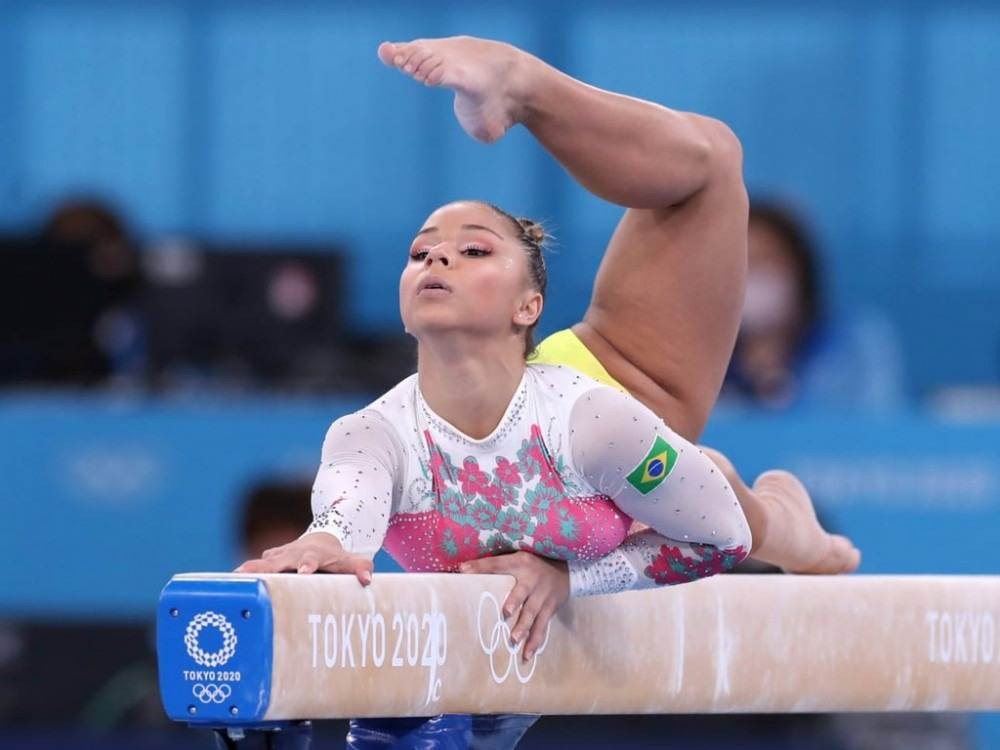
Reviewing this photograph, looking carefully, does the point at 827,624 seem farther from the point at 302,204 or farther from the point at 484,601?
the point at 302,204

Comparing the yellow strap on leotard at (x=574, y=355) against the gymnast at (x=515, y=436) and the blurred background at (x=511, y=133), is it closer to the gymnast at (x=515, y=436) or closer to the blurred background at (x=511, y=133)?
the gymnast at (x=515, y=436)

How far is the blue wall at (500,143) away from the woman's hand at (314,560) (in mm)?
5590

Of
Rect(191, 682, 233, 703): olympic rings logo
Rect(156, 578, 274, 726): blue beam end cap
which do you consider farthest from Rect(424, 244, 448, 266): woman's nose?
Rect(191, 682, 233, 703): olympic rings logo

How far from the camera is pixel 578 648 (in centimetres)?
332

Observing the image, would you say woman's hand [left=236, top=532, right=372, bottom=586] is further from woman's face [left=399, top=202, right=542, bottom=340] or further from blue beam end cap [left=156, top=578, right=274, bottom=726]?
woman's face [left=399, top=202, right=542, bottom=340]

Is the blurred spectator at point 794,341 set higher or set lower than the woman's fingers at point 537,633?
higher

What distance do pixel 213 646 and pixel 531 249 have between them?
1069 mm

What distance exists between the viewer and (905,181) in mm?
8711

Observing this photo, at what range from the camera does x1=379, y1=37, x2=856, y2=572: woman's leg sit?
11.2 feet

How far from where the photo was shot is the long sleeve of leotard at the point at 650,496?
126 inches

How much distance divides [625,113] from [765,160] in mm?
5439

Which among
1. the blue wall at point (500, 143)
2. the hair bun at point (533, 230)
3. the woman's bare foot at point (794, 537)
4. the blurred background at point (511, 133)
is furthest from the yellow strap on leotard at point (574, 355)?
the blue wall at point (500, 143)

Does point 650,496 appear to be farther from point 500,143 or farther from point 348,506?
point 500,143

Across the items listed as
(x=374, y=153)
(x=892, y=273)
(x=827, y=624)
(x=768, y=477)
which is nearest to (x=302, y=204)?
(x=374, y=153)
